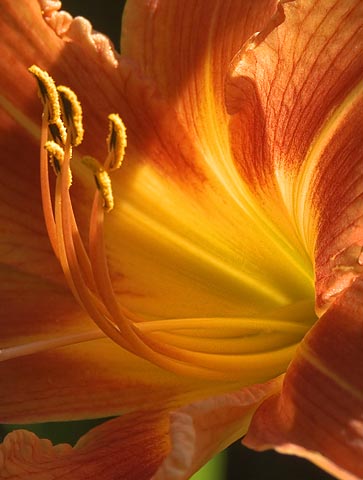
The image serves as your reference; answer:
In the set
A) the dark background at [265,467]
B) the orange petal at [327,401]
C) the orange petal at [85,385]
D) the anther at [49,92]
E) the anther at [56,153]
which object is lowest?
the dark background at [265,467]

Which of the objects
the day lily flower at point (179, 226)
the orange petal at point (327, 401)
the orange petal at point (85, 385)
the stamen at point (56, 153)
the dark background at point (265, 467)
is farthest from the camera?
the dark background at point (265, 467)

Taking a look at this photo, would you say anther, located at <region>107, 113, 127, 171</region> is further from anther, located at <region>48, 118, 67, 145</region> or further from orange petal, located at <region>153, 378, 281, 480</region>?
orange petal, located at <region>153, 378, 281, 480</region>

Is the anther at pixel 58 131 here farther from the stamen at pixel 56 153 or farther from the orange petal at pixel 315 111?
the orange petal at pixel 315 111

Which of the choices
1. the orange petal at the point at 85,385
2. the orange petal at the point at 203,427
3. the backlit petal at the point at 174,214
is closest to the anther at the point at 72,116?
the backlit petal at the point at 174,214

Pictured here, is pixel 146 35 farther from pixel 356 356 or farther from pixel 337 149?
pixel 356 356

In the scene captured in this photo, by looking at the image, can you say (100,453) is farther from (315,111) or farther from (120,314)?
(315,111)

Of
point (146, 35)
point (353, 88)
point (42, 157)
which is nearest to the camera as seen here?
point (353, 88)

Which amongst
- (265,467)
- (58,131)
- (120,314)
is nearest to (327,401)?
(120,314)

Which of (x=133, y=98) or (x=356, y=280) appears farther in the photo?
(x=133, y=98)

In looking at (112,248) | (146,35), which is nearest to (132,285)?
(112,248)
